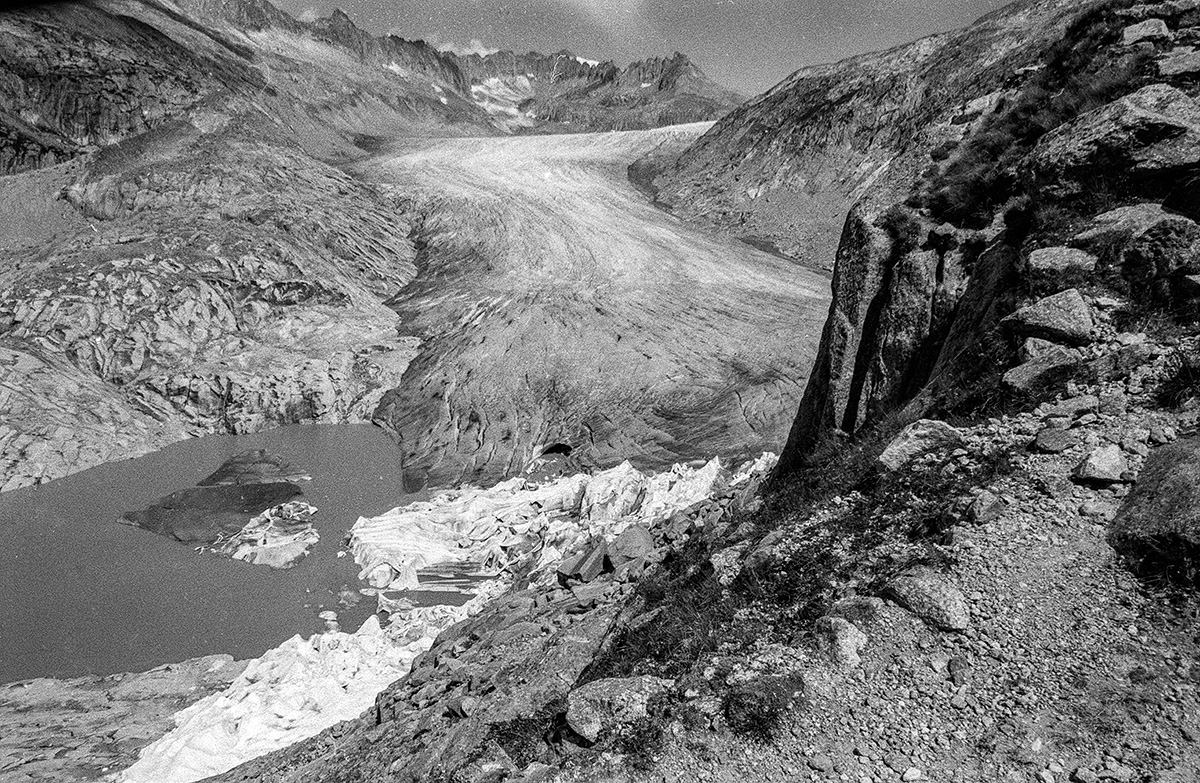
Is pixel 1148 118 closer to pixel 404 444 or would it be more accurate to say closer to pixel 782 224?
pixel 404 444

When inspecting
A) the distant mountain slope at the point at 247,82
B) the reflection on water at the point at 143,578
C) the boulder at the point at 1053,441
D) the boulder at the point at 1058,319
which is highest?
the distant mountain slope at the point at 247,82

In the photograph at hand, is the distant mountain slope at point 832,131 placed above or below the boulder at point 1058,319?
above

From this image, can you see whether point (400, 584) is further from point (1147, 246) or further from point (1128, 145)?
point (1128, 145)

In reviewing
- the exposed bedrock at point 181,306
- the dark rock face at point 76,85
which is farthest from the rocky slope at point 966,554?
the dark rock face at point 76,85

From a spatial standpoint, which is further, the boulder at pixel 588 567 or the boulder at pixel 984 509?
the boulder at pixel 588 567

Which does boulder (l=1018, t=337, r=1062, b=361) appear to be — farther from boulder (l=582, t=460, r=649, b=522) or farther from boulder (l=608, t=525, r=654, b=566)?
boulder (l=582, t=460, r=649, b=522)

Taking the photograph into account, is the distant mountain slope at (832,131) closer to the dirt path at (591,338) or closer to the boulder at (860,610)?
the dirt path at (591,338)

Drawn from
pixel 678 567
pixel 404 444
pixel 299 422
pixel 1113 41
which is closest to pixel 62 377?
pixel 299 422

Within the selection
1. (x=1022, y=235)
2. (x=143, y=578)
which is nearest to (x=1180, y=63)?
(x=1022, y=235)
